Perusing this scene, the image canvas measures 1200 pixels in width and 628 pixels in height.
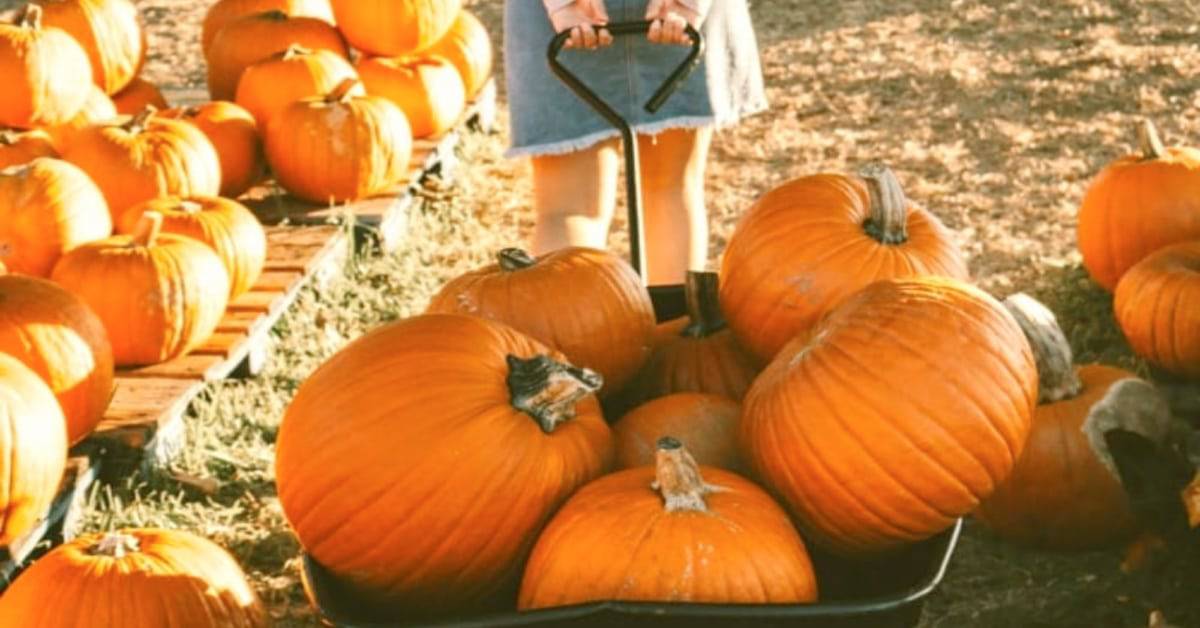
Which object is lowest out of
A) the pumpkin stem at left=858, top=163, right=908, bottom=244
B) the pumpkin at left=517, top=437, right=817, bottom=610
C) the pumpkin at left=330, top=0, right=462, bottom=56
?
the pumpkin at left=517, top=437, right=817, bottom=610

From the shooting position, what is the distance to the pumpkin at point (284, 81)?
4.86 m

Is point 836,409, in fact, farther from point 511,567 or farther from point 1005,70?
point 1005,70

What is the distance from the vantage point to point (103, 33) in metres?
4.89

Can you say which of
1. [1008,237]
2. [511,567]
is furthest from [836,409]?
[1008,237]

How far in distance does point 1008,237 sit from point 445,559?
→ 10.9 ft

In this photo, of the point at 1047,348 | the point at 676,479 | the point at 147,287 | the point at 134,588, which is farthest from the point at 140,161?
the point at 676,479

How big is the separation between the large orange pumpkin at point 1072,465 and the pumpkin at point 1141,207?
74cm

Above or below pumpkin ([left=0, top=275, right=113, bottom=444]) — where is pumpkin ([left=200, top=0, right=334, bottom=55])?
above

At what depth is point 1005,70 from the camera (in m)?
6.47

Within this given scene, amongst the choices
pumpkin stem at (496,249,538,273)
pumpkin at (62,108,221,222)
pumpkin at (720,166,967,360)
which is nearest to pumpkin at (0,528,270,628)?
pumpkin stem at (496,249,538,273)

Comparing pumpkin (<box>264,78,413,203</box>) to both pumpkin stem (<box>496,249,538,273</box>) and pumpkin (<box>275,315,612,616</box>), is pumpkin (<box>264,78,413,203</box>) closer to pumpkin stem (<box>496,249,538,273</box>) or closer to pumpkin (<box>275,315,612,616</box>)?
pumpkin stem (<box>496,249,538,273</box>)

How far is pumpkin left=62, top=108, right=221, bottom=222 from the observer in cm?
423

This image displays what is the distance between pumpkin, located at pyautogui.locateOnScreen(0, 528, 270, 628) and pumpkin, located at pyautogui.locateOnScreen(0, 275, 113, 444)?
722mm

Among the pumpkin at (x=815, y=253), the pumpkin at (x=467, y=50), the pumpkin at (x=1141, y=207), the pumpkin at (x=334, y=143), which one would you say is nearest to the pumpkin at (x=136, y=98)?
the pumpkin at (x=334, y=143)
